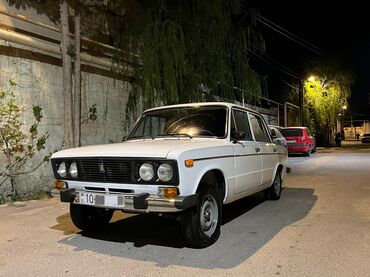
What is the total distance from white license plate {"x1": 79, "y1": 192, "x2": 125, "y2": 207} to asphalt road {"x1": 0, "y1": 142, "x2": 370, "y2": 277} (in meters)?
0.62

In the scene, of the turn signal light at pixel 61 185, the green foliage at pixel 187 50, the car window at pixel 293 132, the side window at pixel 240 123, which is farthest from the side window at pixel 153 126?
the car window at pixel 293 132

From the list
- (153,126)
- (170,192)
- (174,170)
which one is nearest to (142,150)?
(174,170)

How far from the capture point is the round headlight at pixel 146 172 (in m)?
4.76

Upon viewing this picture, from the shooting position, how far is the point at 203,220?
5.21 m

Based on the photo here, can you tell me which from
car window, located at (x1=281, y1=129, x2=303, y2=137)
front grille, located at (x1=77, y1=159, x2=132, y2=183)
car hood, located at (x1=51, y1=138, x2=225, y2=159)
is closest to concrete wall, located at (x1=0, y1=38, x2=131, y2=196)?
car hood, located at (x1=51, y1=138, x2=225, y2=159)

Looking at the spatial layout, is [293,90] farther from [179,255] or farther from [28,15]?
[179,255]

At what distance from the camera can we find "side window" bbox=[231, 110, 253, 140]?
634 cm

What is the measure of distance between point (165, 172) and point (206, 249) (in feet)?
3.87

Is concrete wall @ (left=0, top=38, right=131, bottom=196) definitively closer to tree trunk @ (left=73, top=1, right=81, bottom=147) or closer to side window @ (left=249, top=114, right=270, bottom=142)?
tree trunk @ (left=73, top=1, right=81, bottom=147)

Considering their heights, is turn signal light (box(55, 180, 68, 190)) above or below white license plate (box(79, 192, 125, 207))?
above

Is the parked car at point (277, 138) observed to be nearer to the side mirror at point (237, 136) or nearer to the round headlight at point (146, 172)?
the side mirror at point (237, 136)

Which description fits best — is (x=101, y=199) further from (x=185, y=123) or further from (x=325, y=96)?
(x=325, y=96)

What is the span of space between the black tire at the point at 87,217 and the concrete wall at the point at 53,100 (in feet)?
11.7

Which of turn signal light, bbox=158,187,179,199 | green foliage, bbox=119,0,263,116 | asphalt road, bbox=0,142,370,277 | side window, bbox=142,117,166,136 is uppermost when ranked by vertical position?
green foliage, bbox=119,0,263,116
